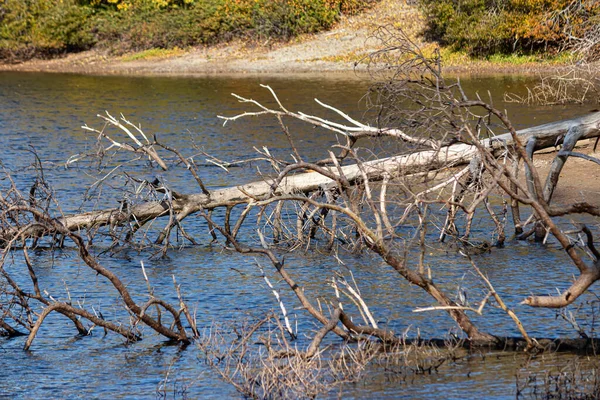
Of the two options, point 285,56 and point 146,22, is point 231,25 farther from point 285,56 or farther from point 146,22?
point 146,22

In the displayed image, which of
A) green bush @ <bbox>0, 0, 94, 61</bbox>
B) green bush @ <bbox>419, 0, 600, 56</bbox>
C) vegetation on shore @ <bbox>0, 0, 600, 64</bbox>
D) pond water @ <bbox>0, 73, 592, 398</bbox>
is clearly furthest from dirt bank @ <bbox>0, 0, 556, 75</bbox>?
pond water @ <bbox>0, 73, 592, 398</bbox>

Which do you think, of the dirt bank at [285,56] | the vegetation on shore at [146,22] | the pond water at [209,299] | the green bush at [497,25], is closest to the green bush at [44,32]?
the vegetation on shore at [146,22]

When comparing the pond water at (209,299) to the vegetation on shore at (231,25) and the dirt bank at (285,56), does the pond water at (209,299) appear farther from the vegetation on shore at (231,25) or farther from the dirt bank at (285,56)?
the dirt bank at (285,56)

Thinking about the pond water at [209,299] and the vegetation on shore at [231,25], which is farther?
the vegetation on shore at [231,25]

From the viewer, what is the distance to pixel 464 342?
9.72m

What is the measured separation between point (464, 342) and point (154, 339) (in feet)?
10.8

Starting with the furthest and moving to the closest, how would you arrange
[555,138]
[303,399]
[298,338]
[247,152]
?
[247,152] → [555,138] → [298,338] → [303,399]

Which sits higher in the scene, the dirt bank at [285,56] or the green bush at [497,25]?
the green bush at [497,25]

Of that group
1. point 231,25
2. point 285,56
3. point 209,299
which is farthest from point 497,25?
point 209,299

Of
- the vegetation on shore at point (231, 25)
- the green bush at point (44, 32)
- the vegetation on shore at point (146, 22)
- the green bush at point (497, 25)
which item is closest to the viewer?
the green bush at point (497, 25)

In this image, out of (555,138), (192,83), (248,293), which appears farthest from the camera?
(192,83)

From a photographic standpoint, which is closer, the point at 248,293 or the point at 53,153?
the point at 248,293

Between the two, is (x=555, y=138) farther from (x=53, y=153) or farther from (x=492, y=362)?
(x=53, y=153)

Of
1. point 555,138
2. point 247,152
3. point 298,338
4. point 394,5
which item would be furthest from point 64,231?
point 394,5
